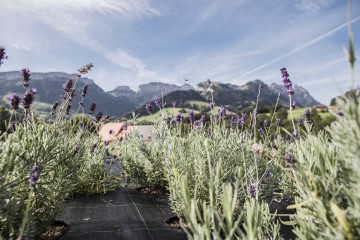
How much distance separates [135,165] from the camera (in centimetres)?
540

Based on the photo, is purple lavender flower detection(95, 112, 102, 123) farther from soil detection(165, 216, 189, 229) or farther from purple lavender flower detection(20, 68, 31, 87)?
soil detection(165, 216, 189, 229)

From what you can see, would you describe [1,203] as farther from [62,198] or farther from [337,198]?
[337,198]

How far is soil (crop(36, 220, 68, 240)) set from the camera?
2.83 metres

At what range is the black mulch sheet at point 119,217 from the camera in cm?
312

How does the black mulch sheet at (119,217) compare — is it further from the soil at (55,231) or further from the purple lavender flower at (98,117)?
the purple lavender flower at (98,117)

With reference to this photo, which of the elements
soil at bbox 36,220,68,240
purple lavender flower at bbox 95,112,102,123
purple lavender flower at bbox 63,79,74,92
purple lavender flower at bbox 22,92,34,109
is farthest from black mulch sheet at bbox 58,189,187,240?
purple lavender flower at bbox 63,79,74,92

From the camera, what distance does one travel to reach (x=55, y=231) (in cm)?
310

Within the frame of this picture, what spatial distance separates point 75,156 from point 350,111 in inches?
107

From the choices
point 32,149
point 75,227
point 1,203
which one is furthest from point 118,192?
point 1,203

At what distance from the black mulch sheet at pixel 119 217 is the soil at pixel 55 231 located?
2.2 inches

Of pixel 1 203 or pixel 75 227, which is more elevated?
pixel 1 203

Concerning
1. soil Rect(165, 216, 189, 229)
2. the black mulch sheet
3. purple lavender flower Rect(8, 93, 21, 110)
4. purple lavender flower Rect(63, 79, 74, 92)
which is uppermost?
purple lavender flower Rect(63, 79, 74, 92)

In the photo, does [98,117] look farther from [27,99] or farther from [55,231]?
[27,99]

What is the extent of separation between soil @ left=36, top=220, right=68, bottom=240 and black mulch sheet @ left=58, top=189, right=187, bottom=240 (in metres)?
0.06
